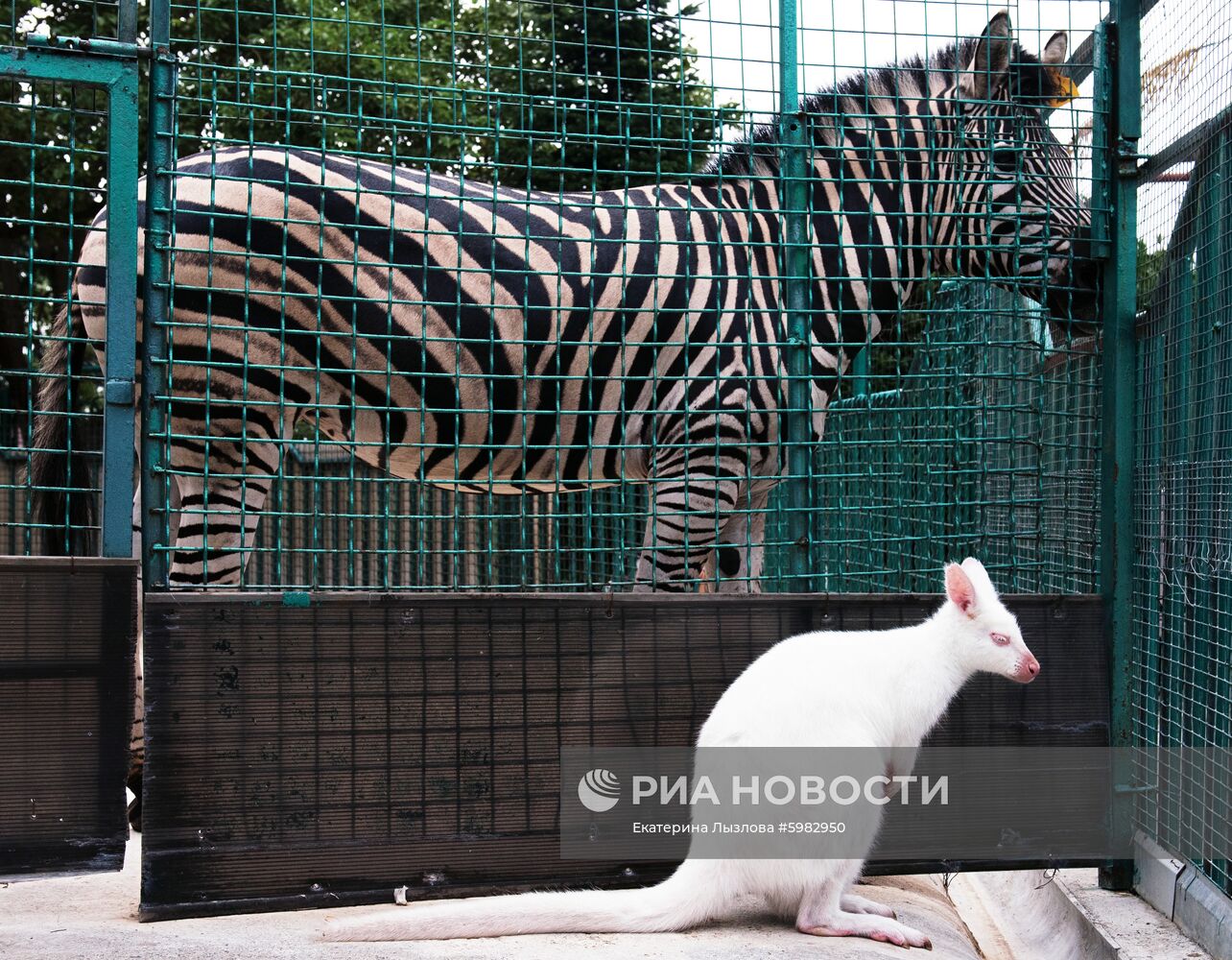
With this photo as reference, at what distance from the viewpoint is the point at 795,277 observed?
13.6 feet

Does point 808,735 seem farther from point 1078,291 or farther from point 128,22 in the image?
A: point 128,22

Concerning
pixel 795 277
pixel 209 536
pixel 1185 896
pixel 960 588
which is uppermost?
pixel 795 277

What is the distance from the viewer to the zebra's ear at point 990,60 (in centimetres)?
443

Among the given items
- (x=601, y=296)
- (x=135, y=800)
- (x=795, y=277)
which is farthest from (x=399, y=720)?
(x=795, y=277)

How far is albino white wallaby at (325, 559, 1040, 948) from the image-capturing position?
11.2ft

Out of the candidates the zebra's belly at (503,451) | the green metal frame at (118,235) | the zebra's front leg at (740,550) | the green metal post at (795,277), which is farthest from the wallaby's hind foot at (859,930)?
the green metal frame at (118,235)

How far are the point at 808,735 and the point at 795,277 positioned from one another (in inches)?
63.3

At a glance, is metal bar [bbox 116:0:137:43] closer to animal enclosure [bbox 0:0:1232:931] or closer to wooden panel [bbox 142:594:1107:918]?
animal enclosure [bbox 0:0:1232:931]

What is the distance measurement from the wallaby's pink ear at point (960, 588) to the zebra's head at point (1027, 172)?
130cm

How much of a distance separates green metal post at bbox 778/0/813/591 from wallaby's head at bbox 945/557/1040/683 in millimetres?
605

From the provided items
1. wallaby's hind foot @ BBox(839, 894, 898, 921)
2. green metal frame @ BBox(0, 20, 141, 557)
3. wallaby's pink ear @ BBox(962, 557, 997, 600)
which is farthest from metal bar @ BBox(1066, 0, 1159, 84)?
green metal frame @ BBox(0, 20, 141, 557)

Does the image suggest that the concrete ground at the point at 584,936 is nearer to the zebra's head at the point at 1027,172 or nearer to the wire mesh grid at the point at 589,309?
the wire mesh grid at the point at 589,309

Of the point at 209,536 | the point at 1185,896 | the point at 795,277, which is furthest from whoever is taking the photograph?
the point at 209,536

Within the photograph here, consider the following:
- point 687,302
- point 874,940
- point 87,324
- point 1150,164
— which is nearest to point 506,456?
point 687,302
